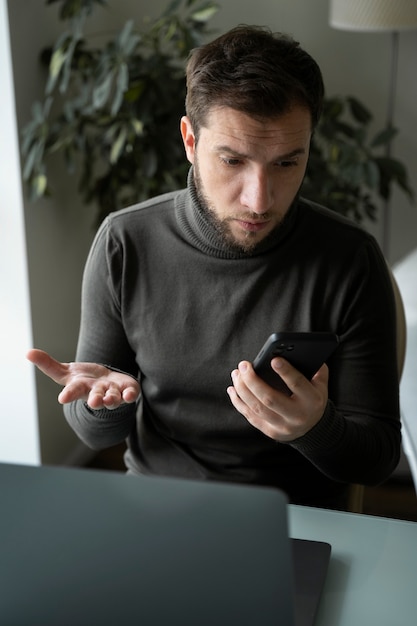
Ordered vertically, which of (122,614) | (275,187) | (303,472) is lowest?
(303,472)

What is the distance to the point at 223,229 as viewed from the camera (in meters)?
1.17

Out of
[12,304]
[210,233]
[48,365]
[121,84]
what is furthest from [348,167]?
[48,365]

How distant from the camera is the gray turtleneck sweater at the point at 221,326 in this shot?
1170 mm

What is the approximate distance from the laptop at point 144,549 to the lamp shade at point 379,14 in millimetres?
1837

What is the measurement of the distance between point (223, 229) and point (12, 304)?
3.63 ft

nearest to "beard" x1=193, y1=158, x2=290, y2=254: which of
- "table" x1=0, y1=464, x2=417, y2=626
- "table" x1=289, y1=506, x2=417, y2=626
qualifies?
"table" x1=289, y1=506, x2=417, y2=626

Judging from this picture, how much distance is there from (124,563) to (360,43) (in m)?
2.19

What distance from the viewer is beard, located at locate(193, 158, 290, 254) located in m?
1.16

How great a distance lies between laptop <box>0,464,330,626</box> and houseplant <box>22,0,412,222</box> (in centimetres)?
147

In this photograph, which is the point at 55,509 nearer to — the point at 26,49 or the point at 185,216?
the point at 185,216

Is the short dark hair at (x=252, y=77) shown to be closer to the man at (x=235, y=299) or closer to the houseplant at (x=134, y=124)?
the man at (x=235, y=299)

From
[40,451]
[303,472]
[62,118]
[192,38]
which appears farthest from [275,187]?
[40,451]

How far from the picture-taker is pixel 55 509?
1.77ft

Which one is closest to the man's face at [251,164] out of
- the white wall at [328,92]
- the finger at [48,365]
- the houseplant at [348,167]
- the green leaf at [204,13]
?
the finger at [48,365]
